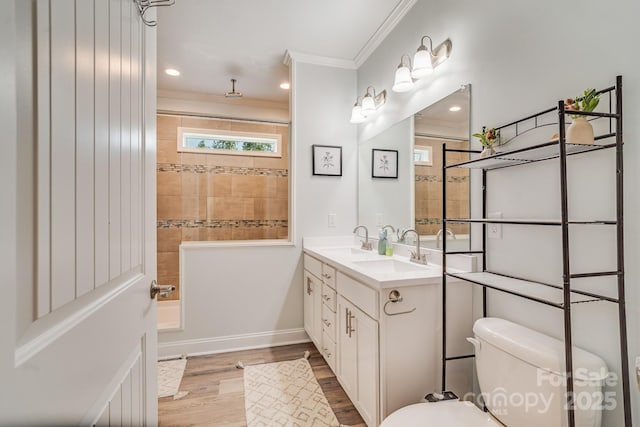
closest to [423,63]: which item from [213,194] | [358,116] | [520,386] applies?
A: [358,116]

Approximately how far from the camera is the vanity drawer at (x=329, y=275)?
2.03m

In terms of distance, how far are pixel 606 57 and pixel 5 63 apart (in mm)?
1514

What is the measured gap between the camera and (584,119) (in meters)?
0.98

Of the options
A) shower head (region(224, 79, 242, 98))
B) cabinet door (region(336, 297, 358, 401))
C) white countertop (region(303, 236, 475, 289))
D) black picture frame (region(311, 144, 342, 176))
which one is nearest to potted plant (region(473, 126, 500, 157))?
white countertop (region(303, 236, 475, 289))

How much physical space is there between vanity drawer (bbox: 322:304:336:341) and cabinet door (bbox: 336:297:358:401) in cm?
8

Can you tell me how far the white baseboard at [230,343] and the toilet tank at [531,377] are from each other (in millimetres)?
1852

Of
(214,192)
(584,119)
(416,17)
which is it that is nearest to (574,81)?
(584,119)

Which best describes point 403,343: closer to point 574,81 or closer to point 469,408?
point 469,408

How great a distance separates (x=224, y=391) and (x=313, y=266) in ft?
3.51

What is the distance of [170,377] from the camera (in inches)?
87.1

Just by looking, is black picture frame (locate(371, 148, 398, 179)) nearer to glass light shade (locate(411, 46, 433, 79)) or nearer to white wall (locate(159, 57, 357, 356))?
white wall (locate(159, 57, 357, 356))

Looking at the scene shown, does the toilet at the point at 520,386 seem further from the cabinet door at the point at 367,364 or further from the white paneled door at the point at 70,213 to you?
the white paneled door at the point at 70,213

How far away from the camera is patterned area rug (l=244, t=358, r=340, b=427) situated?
172 cm

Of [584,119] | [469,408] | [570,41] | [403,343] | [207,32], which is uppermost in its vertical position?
[207,32]
